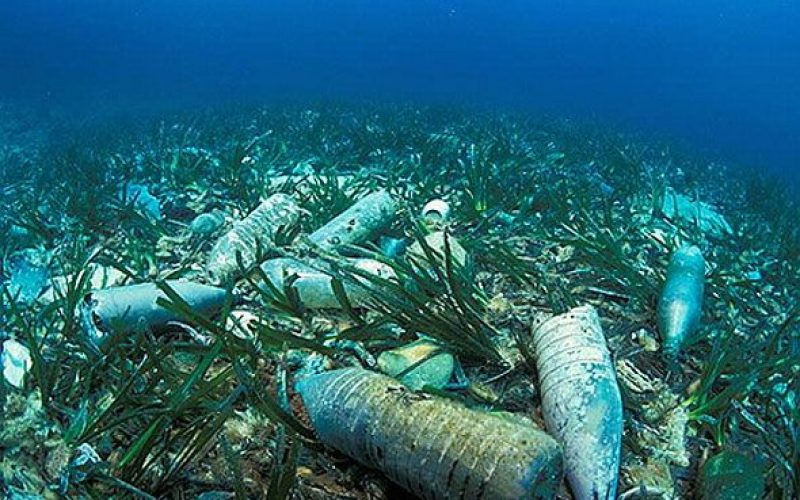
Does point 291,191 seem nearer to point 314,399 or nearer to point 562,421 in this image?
point 314,399

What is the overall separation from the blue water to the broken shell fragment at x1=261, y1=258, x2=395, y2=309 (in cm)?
8003

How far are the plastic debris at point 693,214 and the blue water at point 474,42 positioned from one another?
74.6 metres

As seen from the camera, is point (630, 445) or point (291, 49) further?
point (291, 49)

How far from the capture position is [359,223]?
4.14 m

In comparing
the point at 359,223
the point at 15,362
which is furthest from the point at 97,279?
the point at 359,223

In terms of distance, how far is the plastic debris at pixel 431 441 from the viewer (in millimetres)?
1554

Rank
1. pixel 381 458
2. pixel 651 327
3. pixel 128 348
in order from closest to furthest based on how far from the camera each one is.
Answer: pixel 381 458, pixel 128 348, pixel 651 327

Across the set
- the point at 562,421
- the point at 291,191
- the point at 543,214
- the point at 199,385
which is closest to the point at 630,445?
the point at 562,421

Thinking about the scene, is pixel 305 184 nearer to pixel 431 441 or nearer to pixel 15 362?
pixel 15 362

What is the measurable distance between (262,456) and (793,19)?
675ft

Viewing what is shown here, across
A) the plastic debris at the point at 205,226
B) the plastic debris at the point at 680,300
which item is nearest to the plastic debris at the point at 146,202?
the plastic debris at the point at 205,226

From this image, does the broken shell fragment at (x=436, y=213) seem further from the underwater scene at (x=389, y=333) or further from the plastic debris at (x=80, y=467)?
the plastic debris at (x=80, y=467)

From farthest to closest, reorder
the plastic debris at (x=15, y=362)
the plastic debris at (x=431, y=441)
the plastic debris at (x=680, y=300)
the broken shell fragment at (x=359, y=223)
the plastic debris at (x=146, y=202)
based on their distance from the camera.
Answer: the plastic debris at (x=146, y=202) < the broken shell fragment at (x=359, y=223) < the plastic debris at (x=680, y=300) < the plastic debris at (x=15, y=362) < the plastic debris at (x=431, y=441)

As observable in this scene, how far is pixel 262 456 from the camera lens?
7.00 feet
